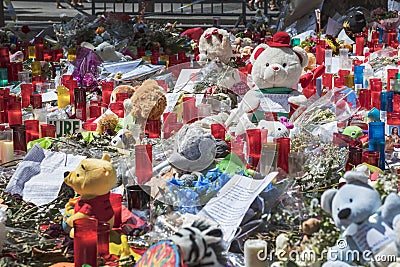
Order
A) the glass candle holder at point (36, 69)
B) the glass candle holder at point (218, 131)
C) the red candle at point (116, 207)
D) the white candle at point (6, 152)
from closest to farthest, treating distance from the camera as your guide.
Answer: the red candle at point (116, 207), the glass candle holder at point (218, 131), the white candle at point (6, 152), the glass candle holder at point (36, 69)

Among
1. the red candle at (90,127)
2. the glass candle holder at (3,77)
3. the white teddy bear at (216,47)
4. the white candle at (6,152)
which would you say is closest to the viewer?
the white candle at (6,152)

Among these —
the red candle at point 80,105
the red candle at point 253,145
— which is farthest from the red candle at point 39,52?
the red candle at point 253,145

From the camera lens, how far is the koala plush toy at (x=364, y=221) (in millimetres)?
1755

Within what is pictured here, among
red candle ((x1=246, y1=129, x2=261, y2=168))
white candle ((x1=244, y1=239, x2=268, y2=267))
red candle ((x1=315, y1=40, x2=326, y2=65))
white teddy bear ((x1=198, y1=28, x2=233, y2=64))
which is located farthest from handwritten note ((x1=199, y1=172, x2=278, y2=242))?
red candle ((x1=315, y1=40, x2=326, y2=65))

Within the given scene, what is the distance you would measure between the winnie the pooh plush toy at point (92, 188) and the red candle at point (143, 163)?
1.16 ft

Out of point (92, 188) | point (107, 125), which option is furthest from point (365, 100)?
point (92, 188)

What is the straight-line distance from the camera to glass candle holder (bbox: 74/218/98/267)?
2246 mm

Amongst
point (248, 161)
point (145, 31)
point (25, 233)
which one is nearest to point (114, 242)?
point (25, 233)

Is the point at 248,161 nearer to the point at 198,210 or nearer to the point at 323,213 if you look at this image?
the point at 198,210

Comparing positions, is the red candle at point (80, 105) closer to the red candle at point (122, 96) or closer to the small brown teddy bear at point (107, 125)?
the red candle at point (122, 96)

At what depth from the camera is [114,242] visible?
2490mm

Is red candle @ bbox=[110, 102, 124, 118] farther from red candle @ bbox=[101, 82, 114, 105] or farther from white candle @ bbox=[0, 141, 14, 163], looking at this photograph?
white candle @ bbox=[0, 141, 14, 163]

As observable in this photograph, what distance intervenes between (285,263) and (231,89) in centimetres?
223

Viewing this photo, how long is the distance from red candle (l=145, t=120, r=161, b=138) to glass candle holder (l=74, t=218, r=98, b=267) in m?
1.27
